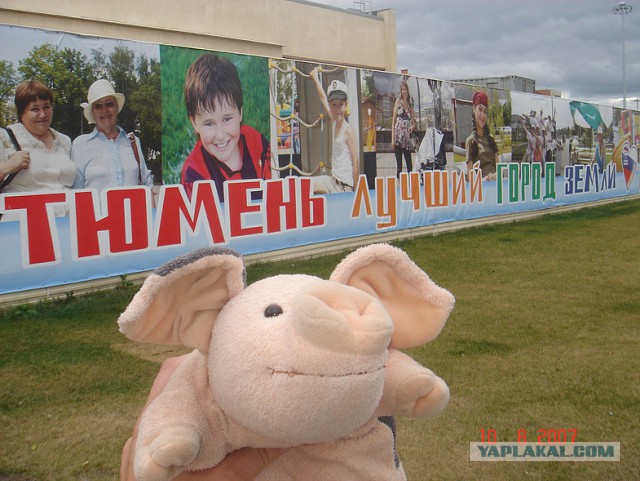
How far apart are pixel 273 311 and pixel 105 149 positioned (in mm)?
5986

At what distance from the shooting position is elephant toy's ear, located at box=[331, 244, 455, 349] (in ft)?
5.41

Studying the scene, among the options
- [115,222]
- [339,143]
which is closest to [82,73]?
[115,222]

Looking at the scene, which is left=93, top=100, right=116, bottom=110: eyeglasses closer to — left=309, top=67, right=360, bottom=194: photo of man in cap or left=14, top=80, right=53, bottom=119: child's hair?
left=14, top=80, right=53, bottom=119: child's hair

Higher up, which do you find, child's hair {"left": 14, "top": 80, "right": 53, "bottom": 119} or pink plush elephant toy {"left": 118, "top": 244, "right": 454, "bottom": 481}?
child's hair {"left": 14, "top": 80, "right": 53, "bottom": 119}

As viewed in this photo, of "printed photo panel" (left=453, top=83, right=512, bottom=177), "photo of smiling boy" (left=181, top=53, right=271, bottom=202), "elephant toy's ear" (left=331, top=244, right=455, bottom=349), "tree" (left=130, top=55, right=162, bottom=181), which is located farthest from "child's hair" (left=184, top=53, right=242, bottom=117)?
"elephant toy's ear" (left=331, top=244, right=455, bottom=349)

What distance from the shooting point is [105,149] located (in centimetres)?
691

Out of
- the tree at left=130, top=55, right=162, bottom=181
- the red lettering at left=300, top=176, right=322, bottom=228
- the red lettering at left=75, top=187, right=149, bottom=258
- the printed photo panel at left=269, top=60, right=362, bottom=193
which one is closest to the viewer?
the red lettering at left=75, top=187, right=149, bottom=258

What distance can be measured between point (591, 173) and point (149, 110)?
1384 centimetres

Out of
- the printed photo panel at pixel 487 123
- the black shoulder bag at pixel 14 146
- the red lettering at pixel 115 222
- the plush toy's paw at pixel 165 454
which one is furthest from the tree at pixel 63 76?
the printed photo panel at pixel 487 123

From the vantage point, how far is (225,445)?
1.52m

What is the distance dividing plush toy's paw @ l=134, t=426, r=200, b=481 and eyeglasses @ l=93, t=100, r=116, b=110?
6.09 metres

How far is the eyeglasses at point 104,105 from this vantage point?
686 cm

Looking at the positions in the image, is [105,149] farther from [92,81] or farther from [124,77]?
[124,77]

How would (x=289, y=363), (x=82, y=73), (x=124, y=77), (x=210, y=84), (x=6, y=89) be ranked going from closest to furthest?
1. (x=289, y=363)
2. (x=6, y=89)
3. (x=82, y=73)
4. (x=124, y=77)
5. (x=210, y=84)
